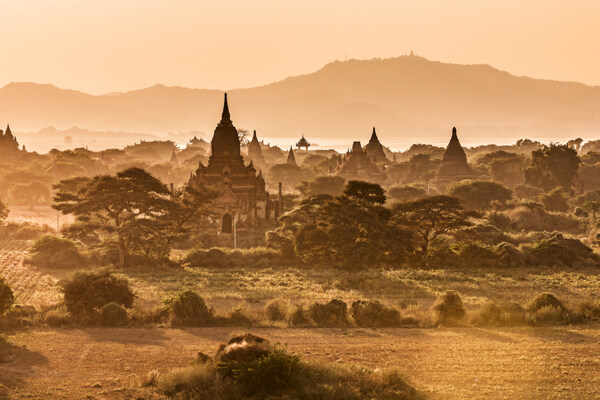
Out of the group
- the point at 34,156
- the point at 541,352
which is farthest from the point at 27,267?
the point at 34,156

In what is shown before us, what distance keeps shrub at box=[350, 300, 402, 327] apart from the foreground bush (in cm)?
677

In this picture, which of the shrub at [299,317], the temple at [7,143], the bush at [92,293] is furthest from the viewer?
the temple at [7,143]

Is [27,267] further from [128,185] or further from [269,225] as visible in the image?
[269,225]

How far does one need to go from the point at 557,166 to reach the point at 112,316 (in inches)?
2907

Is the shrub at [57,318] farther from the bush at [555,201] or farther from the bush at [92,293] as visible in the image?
the bush at [555,201]

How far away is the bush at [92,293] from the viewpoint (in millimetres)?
27231

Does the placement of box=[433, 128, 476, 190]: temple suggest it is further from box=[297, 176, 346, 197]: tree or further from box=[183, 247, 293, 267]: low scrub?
box=[183, 247, 293, 267]: low scrub

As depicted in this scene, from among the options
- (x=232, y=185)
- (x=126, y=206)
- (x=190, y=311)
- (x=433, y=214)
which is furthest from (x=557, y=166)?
(x=190, y=311)

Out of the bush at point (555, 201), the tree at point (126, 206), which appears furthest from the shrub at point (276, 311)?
the bush at point (555, 201)

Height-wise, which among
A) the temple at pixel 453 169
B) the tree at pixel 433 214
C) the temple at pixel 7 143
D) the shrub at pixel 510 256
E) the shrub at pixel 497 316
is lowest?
the shrub at pixel 497 316

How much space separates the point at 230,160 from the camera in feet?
205

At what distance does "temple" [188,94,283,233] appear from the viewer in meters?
56.3

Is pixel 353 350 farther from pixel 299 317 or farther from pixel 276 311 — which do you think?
pixel 276 311

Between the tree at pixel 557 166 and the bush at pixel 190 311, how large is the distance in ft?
232
